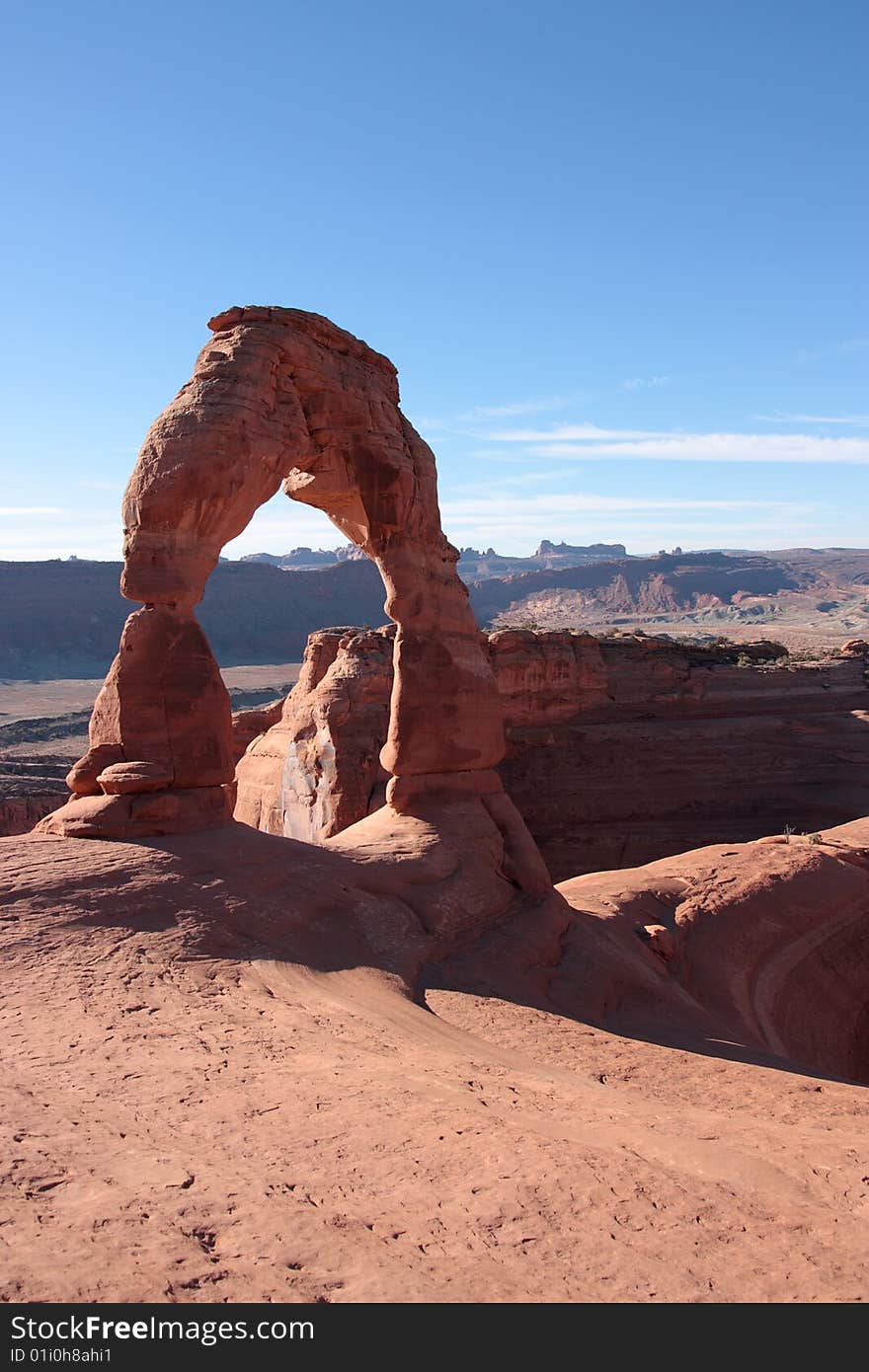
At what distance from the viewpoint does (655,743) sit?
909 inches

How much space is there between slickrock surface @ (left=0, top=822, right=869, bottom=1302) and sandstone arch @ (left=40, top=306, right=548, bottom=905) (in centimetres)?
76

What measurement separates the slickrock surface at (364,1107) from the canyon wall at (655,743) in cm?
1185

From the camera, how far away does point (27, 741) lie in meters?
44.7

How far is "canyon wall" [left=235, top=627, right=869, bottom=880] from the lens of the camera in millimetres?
22328

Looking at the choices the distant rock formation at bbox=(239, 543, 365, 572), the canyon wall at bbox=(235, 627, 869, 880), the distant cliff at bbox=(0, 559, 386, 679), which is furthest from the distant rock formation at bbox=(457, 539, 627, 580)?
the canyon wall at bbox=(235, 627, 869, 880)

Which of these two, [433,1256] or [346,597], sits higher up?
[346,597]

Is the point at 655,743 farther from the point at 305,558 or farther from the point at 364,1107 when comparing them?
the point at 305,558

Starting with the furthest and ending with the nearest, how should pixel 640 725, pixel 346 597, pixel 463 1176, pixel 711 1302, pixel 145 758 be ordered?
pixel 346 597 → pixel 640 725 → pixel 145 758 → pixel 463 1176 → pixel 711 1302

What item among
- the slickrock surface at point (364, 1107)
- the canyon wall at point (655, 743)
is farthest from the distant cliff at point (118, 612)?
the slickrock surface at point (364, 1107)

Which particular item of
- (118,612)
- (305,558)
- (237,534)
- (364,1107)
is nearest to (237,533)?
(237,534)

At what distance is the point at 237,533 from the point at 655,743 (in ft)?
51.3
